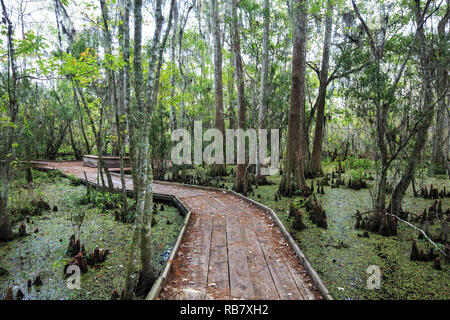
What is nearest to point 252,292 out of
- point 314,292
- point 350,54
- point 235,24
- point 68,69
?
point 314,292

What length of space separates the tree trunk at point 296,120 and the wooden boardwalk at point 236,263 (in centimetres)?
261

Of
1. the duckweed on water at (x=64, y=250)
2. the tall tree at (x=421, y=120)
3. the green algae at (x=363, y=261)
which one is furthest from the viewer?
the tall tree at (x=421, y=120)

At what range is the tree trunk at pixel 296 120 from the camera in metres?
7.88

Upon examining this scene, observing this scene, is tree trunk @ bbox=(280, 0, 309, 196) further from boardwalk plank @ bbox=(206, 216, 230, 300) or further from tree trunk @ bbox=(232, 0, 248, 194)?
boardwalk plank @ bbox=(206, 216, 230, 300)

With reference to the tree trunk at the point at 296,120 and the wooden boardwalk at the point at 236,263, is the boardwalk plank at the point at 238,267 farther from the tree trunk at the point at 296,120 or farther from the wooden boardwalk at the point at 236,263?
the tree trunk at the point at 296,120

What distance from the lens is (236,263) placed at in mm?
3307

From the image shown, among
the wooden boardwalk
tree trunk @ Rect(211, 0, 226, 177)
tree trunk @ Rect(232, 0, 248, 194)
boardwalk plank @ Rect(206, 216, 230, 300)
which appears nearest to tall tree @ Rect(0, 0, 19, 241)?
the wooden boardwalk

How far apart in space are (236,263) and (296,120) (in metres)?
5.95

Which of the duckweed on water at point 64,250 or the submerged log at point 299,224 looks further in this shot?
the submerged log at point 299,224

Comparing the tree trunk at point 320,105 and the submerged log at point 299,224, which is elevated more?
the tree trunk at point 320,105

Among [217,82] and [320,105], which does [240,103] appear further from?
[320,105]

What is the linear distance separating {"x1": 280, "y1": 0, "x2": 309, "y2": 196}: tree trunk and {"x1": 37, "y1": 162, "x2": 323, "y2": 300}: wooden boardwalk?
2.61 metres

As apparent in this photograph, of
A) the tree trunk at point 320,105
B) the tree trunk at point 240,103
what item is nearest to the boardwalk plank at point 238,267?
the tree trunk at point 240,103

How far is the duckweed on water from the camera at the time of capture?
309cm
